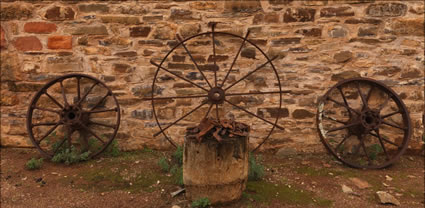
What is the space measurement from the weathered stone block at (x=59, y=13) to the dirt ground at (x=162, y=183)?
178 cm

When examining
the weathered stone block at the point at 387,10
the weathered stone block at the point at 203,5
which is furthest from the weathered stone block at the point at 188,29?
the weathered stone block at the point at 387,10

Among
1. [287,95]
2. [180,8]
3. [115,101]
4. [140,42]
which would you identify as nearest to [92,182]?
[115,101]

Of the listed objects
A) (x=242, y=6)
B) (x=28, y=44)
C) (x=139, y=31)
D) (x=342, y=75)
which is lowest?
(x=342, y=75)

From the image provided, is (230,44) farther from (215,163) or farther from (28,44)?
(28,44)

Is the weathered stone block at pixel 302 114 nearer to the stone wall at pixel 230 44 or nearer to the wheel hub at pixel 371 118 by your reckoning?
the stone wall at pixel 230 44

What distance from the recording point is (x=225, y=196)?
2.43 metres

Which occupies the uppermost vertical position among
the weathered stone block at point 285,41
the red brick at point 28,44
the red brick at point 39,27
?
the red brick at point 39,27

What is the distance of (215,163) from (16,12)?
323 cm

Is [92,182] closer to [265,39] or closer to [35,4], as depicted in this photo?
[35,4]

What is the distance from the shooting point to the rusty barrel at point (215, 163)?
235 centimetres

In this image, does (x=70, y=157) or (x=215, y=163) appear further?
(x=70, y=157)

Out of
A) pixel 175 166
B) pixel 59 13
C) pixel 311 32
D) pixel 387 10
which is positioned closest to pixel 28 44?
pixel 59 13

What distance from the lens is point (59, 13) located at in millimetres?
3553

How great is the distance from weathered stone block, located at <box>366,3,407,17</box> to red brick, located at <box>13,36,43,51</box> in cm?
417
